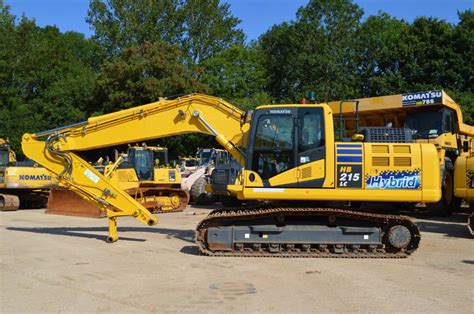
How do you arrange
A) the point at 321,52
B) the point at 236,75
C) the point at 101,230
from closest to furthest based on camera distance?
the point at 101,230 < the point at 236,75 < the point at 321,52

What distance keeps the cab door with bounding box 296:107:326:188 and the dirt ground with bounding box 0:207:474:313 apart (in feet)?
4.76

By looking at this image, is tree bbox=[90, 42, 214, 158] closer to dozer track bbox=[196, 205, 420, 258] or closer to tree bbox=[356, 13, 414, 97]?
tree bbox=[356, 13, 414, 97]

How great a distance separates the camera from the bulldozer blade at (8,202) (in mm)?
19531

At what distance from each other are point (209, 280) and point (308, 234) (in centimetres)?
239

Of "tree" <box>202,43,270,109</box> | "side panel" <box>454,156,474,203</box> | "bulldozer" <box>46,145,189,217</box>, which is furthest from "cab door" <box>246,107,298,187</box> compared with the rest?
"tree" <box>202,43,270,109</box>

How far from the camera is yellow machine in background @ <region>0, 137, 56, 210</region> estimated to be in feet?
64.7

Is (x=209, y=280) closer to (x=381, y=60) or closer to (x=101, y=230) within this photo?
(x=101, y=230)

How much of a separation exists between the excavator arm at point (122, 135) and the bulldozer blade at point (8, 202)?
955 centimetres

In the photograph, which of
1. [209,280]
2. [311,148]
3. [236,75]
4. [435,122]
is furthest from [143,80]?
[209,280]

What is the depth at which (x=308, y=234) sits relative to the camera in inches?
369

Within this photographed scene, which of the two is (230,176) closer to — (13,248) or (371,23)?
(13,248)

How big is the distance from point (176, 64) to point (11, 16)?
63.2ft

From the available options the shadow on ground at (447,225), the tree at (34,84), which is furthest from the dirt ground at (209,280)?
the tree at (34,84)

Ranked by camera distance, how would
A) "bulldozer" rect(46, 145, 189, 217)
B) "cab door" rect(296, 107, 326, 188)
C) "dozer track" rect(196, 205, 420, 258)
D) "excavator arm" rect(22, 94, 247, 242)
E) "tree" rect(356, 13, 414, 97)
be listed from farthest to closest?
"tree" rect(356, 13, 414, 97) → "bulldozer" rect(46, 145, 189, 217) → "excavator arm" rect(22, 94, 247, 242) → "dozer track" rect(196, 205, 420, 258) → "cab door" rect(296, 107, 326, 188)
